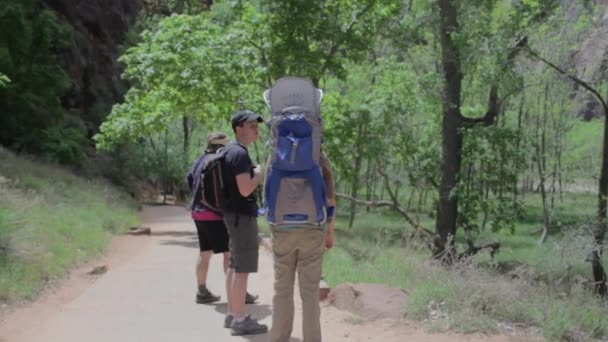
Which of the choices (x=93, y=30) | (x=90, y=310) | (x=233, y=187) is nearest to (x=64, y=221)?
(x=90, y=310)

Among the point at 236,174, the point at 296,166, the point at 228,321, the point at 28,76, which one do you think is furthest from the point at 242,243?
the point at 28,76

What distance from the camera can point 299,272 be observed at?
17.2 ft

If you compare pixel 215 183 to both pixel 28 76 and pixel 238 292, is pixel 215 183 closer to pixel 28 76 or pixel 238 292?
pixel 238 292

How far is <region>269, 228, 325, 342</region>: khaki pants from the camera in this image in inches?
203

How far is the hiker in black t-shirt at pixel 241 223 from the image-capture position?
5.96m

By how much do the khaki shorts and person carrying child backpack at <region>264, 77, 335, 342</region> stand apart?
0.89m

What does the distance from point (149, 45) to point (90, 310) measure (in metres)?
11.6

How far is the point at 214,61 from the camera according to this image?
17.0 metres

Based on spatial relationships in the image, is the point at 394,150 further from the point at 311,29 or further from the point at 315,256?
the point at 315,256

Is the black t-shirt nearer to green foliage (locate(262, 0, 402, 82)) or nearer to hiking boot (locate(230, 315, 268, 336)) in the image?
hiking boot (locate(230, 315, 268, 336))

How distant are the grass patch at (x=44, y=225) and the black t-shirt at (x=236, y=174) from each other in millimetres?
3227

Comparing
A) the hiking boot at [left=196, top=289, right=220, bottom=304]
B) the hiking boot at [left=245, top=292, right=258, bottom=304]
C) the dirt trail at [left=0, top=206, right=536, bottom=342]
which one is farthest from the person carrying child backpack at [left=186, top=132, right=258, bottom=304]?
the dirt trail at [left=0, top=206, right=536, bottom=342]

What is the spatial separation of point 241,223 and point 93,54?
103ft

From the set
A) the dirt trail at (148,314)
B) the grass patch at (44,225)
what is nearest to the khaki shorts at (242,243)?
the dirt trail at (148,314)
